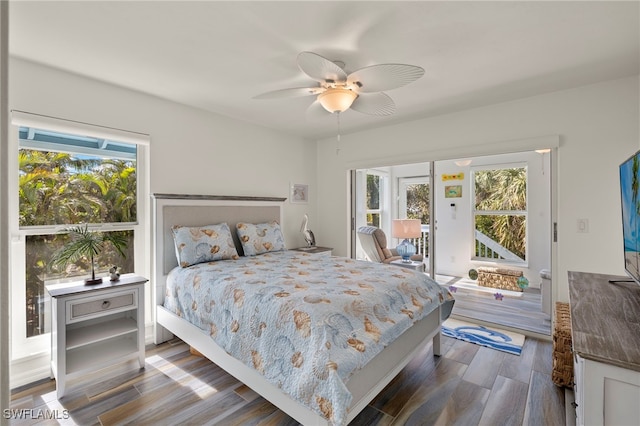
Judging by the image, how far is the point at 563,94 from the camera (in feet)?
9.19

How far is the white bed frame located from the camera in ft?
5.40

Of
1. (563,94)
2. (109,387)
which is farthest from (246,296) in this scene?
(563,94)

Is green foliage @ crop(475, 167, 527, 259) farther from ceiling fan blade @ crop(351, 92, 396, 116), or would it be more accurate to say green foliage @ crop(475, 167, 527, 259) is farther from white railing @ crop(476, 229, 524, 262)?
ceiling fan blade @ crop(351, 92, 396, 116)

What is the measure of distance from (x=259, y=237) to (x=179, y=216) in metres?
0.89

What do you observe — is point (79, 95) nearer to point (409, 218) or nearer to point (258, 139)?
point (258, 139)

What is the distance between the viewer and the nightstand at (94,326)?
208 centimetres

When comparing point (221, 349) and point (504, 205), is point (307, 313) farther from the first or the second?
point (504, 205)

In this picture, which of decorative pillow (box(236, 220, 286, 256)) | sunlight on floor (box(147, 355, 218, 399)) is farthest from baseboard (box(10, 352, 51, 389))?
decorative pillow (box(236, 220, 286, 256))

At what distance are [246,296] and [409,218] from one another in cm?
365

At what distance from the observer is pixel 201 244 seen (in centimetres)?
292

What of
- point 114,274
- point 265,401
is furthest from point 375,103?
point 114,274

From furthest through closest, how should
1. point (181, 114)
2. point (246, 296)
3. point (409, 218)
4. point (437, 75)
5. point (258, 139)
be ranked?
point (409, 218) < point (258, 139) < point (181, 114) < point (437, 75) < point (246, 296)

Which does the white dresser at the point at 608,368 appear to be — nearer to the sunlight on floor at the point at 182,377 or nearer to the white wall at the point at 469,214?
the sunlight on floor at the point at 182,377

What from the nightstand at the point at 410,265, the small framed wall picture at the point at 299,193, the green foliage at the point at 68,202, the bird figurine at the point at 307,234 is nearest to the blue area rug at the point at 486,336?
the nightstand at the point at 410,265
